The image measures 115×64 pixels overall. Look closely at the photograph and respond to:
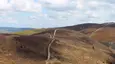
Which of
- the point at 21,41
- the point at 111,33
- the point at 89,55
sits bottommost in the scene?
the point at 111,33

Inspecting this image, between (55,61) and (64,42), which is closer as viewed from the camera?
(55,61)

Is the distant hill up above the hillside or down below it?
below

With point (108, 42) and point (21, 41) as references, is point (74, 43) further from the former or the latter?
point (108, 42)

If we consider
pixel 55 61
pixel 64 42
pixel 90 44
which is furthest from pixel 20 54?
pixel 90 44

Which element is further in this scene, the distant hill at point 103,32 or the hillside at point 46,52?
the distant hill at point 103,32

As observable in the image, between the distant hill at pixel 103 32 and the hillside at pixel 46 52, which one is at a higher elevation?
the hillside at pixel 46 52

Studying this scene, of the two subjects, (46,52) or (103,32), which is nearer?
(46,52)

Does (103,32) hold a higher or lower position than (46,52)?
lower

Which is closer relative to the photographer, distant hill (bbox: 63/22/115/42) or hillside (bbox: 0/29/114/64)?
hillside (bbox: 0/29/114/64)
